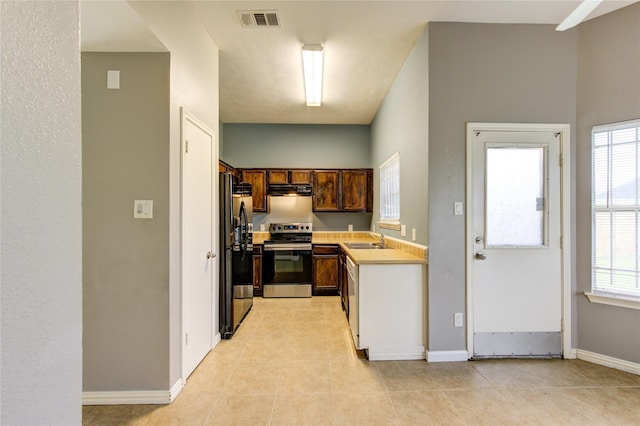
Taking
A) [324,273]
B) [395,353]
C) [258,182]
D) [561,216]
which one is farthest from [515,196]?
[258,182]

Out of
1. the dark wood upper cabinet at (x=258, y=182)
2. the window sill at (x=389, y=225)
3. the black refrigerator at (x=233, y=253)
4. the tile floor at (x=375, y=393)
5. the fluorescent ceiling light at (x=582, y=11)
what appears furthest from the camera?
the dark wood upper cabinet at (x=258, y=182)

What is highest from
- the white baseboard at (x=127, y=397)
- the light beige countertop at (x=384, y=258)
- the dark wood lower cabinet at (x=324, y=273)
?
the light beige countertop at (x=384, y=258)

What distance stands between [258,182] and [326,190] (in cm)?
123

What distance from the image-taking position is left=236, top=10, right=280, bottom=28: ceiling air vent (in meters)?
2.56

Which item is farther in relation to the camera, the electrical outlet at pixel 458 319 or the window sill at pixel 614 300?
the electrical outlet at pixel 458 319

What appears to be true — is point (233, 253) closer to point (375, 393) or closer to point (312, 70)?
point (375, 393)

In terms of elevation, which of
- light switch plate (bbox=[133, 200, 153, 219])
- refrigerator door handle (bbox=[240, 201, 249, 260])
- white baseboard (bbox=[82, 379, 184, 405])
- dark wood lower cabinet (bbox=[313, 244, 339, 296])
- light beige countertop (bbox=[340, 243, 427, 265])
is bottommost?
white baseboard (bbox=[82, 379, 184, 405])

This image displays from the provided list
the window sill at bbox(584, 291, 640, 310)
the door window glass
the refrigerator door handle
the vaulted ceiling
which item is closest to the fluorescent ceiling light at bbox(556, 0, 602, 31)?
the vaulted ceiling

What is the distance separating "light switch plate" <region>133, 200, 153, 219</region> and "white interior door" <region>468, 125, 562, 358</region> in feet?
8.67

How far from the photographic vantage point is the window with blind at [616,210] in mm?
2498

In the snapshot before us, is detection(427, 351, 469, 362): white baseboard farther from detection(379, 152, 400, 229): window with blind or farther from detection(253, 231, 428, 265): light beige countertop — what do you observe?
detection(379, 152, 400, 229): window with blind

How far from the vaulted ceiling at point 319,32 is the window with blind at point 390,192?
1068 mm

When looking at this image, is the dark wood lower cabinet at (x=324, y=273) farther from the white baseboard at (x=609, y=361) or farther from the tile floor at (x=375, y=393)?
the white baseboard at (x=609, y=361)

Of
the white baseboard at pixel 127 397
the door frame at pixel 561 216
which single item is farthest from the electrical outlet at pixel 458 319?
the white baseboard at pixel 127 397
